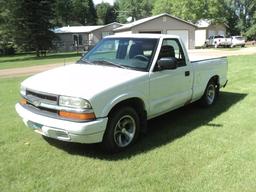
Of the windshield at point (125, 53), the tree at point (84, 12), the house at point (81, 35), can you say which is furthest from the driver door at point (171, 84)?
the tree at point (84, 12)

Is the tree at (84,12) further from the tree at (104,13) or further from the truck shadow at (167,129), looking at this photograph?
the truck shadow at (167,129)

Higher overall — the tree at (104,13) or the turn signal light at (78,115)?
the tree at (104,13)

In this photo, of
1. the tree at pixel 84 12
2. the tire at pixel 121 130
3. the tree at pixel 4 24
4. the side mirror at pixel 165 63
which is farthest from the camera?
the tree at pixel 84 12

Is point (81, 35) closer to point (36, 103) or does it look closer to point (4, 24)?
point (4, 24)

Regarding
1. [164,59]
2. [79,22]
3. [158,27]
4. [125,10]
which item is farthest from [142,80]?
[125,10]

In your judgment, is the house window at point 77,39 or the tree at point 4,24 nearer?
the tree at point 4,24

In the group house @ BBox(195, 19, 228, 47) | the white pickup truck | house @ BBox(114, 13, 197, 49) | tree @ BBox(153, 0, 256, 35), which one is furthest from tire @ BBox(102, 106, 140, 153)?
house @ BBox(195, 19, 228, 47)

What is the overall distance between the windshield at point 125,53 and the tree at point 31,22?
32.4 metres

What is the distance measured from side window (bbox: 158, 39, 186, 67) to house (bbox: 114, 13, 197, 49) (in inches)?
1385

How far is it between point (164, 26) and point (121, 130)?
39.1 m

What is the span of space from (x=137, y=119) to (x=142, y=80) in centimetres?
63

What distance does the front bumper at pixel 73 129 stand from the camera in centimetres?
462

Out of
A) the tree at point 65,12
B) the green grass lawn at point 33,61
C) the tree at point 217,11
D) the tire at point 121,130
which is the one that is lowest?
the tire at point 121,130

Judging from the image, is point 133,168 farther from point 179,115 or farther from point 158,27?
point 158,27
